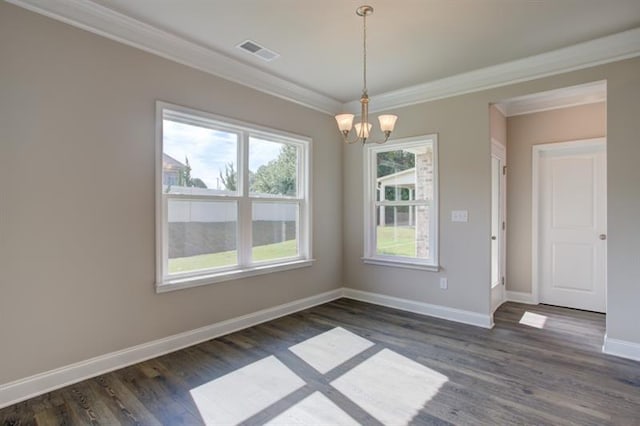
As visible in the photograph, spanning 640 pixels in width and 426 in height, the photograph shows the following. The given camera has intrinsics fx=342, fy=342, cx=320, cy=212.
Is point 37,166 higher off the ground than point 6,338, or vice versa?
point 37,166

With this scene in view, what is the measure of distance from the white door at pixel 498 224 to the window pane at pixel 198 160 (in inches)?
133

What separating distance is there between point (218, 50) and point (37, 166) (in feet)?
6.00

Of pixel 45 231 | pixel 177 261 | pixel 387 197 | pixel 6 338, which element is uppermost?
pixel 387 197

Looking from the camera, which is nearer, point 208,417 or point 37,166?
point 208,417

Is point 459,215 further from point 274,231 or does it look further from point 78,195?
point 78,195

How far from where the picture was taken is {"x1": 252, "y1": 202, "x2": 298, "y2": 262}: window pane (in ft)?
13.2

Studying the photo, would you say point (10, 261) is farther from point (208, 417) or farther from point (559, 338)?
point (559, 338)

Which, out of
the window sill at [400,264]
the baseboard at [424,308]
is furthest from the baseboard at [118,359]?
the window sill at [400,264]

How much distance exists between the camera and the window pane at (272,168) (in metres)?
3.98

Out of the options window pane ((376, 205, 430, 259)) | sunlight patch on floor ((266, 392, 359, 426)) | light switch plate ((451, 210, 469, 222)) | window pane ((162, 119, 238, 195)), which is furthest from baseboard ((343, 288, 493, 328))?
window pane ((162, 119, 238, 195))

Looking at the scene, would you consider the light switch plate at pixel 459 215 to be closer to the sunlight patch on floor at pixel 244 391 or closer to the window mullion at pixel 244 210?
the window mullion at pixel 244 210

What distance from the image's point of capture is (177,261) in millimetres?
3270

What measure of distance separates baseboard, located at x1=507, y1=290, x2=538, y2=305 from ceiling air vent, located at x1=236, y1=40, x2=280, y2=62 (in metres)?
4.48

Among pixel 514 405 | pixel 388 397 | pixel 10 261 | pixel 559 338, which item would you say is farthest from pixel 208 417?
pixel 559 338
